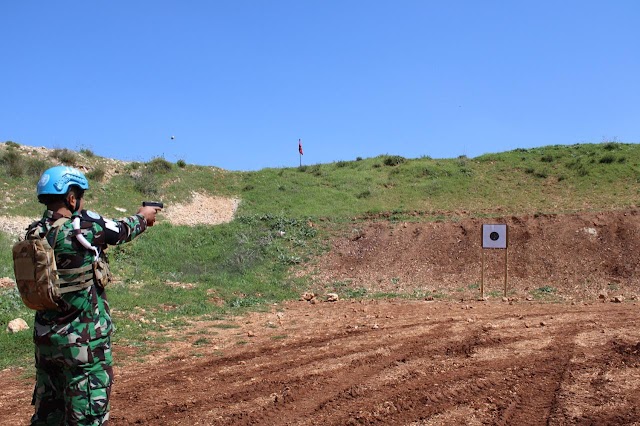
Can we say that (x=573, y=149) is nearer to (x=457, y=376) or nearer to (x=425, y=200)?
(x=425, y=200)

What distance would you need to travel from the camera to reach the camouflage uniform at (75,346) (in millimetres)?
3340

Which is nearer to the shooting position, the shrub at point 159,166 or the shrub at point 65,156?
the shrub at point 65,156

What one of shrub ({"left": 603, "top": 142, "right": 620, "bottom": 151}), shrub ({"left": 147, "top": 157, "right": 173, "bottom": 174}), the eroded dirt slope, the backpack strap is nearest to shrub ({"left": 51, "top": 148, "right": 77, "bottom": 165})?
shrub ({"left": 147, "top": 157, "right": 173, "bottom": 174})

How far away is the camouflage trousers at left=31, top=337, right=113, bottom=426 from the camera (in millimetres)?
3334

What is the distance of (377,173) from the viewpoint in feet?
99.8

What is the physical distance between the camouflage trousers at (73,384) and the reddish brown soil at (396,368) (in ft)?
4.67

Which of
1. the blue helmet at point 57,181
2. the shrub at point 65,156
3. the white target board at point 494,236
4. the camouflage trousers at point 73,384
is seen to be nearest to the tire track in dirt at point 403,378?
the camouflage trousers at point 73,384

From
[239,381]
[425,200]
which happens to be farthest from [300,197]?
[239,381]

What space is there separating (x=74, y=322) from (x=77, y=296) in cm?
16

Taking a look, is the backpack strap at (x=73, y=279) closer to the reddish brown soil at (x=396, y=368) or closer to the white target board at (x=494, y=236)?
the reddish brown soil at (x=396, y=368)

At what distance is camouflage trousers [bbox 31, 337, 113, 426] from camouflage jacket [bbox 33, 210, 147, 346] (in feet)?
0.22

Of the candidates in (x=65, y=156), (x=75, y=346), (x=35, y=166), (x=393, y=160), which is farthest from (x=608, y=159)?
(x=75, y=346)

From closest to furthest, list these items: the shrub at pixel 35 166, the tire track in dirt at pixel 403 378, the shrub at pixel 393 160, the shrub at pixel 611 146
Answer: the tire track in dirt at pixel 403 378 → the shrub at pixel 35 166 → the shrub at pixel 611 146 → the shrub at pixel 393 160

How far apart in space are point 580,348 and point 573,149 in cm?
2813
